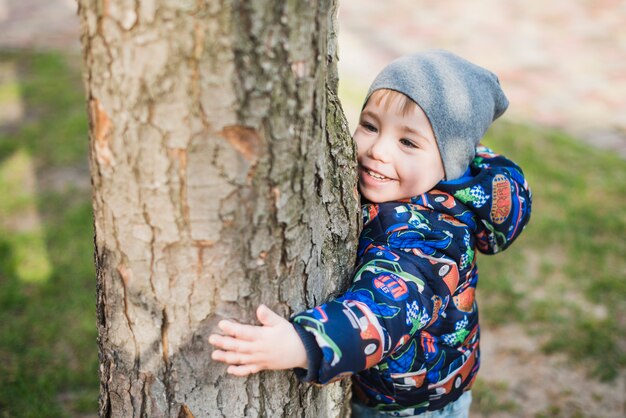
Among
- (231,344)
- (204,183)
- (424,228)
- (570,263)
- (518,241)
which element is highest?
(204,183)

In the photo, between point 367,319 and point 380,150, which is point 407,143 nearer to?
point 380,150

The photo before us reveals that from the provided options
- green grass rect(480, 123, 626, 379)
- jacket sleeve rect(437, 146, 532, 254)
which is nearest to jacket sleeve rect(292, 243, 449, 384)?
Answer: jacket sleeve rect(437, 146, 532, 254)

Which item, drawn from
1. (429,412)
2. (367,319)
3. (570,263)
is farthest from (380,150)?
(570,263)

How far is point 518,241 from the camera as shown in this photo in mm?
4051

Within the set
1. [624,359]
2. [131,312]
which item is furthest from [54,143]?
[624,359]

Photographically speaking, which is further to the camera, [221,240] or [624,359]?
[624,359]

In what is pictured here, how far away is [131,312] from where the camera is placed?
4.42ft

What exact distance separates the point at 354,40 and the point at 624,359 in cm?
566

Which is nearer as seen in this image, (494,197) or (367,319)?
(367,319)

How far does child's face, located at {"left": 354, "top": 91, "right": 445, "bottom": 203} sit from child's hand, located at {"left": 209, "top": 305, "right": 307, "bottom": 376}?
535 mm

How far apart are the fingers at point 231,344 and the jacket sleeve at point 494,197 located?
0.76 meters

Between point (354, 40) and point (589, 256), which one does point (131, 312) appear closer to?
point (589, 256)

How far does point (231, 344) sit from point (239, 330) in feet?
→ 0.12

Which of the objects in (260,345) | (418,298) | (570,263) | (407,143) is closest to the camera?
(260,345)
